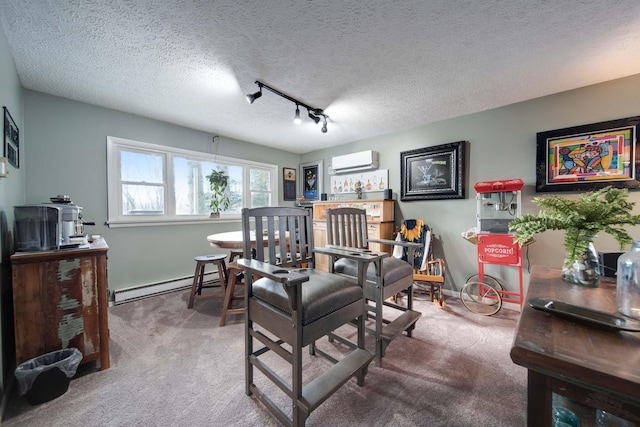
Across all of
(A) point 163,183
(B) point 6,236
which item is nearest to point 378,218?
(A) point 163,183

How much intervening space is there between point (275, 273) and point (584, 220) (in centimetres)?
161

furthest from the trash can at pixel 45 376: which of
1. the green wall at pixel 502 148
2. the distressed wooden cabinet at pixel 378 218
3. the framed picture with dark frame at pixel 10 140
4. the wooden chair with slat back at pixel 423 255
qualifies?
the green wall at pixel 502 148

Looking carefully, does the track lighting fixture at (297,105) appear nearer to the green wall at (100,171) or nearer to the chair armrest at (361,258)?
the chair armrest at (361,258)

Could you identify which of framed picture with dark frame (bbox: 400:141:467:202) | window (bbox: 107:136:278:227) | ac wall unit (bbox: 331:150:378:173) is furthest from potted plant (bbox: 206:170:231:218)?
framed picture with dark frame (bbox: 400:141:467:202)

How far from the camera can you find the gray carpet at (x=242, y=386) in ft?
4.32

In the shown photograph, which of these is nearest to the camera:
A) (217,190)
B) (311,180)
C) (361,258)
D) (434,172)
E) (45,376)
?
(45,376)

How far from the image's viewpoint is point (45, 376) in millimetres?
1399

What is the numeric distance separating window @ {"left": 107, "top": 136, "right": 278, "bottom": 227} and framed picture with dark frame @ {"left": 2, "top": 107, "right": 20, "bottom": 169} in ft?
3.13

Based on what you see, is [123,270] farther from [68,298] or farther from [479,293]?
[479,293]

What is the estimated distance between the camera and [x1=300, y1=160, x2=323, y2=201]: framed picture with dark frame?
193 inches

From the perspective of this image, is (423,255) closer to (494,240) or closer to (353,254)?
(494,240)

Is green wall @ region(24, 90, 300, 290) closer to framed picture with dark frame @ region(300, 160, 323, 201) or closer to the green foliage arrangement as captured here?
framed picture with dark frame @ region(300, 160, 323, 201)

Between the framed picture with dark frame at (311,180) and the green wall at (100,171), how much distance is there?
2005 mm

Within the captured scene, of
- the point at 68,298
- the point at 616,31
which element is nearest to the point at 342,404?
the point at 68,298
